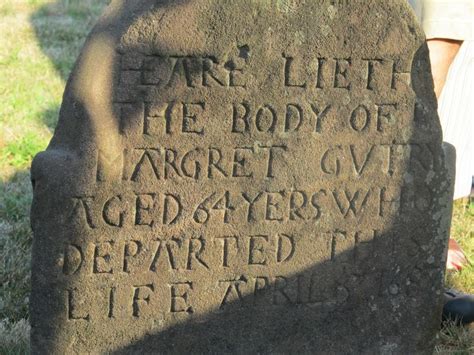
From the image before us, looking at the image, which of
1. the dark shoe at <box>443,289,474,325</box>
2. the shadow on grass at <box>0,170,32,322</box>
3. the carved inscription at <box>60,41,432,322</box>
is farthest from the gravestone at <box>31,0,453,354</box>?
the shadow on grass at <box>0,170,32,322</box>

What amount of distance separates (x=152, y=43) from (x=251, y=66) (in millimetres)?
313

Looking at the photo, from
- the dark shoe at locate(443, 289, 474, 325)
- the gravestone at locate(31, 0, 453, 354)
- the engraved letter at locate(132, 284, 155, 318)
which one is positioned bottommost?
the dark shoe at locate(443, 289, 474, 325)

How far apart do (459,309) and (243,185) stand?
45.9 inches

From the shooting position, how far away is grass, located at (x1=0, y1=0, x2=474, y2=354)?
3559 millimetres

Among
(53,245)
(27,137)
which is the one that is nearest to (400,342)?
(53,245)

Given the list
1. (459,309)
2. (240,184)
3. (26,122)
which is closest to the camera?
(240,184)

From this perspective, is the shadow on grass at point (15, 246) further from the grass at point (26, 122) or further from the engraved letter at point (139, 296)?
the engraved letter at point (139, 296)

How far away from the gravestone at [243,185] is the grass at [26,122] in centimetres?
50

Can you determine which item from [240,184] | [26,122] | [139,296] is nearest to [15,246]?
[139,296]

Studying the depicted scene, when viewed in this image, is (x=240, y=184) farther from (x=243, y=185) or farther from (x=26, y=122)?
(x=26, y=122)

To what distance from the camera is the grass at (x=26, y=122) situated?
356 cm

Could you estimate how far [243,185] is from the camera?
2920 mm

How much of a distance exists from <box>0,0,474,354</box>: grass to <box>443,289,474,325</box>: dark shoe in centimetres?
4

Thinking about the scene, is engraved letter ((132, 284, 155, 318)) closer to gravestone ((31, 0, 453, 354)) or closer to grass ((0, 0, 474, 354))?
gravestone ((31, 0, 453, 354))
